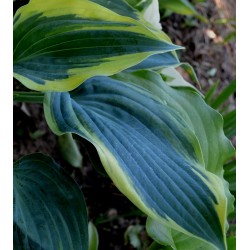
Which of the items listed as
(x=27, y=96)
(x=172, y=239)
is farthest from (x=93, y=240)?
(x=27, y=96)

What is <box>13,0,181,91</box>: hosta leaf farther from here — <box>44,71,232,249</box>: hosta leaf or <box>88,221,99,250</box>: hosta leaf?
<box>88,221,99,250</box>: hosta leaf

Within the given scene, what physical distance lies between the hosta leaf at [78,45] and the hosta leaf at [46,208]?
0.22 m

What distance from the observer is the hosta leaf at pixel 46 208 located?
30.2 inches

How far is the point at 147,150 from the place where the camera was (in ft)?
2.29

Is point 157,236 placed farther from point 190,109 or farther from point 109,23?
point 109,23

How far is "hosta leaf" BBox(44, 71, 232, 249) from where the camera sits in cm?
64

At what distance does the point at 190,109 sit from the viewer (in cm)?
94

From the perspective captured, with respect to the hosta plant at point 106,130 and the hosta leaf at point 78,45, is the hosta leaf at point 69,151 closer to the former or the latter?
the hosta plant at point 106,130

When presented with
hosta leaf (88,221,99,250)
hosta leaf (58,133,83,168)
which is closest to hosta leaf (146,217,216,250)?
hosta leaf (88,221,99,250)

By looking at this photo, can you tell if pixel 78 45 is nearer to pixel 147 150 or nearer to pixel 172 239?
pixel 147 150

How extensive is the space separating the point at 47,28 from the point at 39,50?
0.13ft

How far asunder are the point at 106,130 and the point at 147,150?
73 mm

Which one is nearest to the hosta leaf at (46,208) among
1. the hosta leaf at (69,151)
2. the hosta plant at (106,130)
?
the hosta plant at (106,130)
